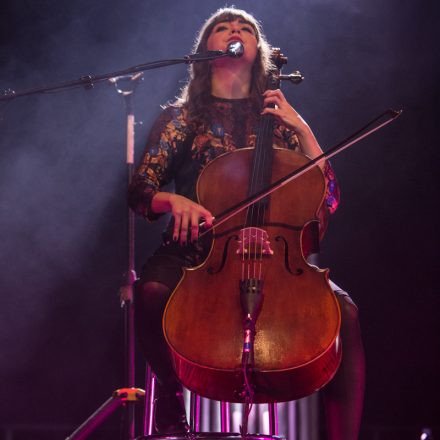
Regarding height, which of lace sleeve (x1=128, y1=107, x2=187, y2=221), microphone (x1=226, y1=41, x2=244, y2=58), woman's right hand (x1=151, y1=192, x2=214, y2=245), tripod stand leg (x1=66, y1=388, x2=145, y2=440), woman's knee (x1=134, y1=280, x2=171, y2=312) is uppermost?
microphone (x1=226, y1=41, x2=244, y2=58)

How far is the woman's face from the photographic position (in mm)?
2121

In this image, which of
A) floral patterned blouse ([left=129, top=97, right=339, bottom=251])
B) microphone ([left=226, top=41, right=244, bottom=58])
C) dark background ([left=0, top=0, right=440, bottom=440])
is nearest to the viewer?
microphone ([left=226, top=41, right=244, bottom=58])

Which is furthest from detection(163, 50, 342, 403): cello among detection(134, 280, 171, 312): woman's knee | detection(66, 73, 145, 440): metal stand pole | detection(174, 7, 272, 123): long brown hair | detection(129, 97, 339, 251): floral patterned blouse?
detection(66, 73, 145, 440): metal stand pole

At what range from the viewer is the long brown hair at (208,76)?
2158 millimetres

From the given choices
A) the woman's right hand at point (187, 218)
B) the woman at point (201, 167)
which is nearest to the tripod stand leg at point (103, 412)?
the woman at point (201, 167)

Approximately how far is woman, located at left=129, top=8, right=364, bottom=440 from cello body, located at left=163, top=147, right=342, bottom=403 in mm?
108

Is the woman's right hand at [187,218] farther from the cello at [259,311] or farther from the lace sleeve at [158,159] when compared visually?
the lace sleeve at [158,159]

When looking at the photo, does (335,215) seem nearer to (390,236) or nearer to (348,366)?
(390,236)

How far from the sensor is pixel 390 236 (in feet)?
10.9

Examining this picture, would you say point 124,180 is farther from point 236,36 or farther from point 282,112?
point 282,112

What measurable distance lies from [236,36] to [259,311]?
3.49 ft

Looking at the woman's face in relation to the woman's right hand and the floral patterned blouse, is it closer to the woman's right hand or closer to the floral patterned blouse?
the floral patterned blouse

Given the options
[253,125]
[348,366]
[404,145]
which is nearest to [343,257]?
[404,145]

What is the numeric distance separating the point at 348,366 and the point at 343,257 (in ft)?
5.74
